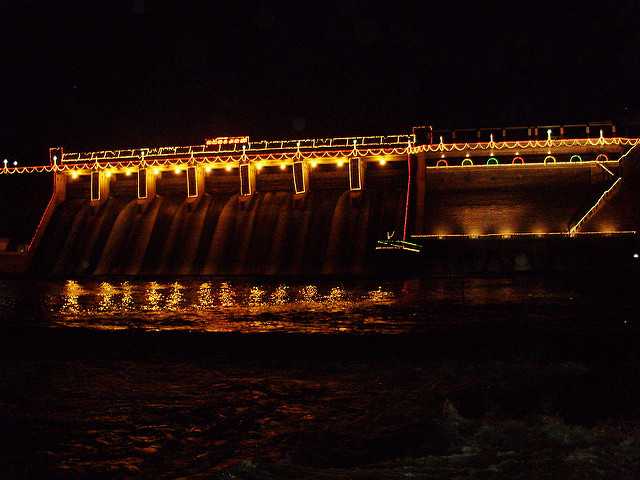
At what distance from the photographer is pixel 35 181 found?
48.1 metres

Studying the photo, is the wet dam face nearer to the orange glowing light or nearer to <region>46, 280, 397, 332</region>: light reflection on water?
the orange glowing light

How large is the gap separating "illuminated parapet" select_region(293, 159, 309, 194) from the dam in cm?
7

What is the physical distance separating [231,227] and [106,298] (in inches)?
626

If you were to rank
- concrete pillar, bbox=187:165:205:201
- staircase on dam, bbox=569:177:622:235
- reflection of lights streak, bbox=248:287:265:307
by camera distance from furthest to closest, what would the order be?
concrete pillar, bbox=187:165:205:201 < staircase on dam, bbox=569:177:622:235 < reflection of lights streak, bbox=248:287:265:307

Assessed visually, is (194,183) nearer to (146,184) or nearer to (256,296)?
(146,184)

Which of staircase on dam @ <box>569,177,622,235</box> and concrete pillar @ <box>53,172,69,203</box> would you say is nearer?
staircase on dam @ <box>569,177,622,235</box>

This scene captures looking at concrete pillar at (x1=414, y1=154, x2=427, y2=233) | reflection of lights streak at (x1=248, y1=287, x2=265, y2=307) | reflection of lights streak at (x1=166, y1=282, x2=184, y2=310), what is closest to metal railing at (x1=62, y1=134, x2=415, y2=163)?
concrete pillar at (x1=414, y1=154, x2=427, y2=233)

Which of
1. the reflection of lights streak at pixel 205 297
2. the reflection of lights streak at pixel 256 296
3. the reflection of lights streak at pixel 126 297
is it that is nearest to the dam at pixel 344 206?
the reflection of lights streak at pixel 126 297

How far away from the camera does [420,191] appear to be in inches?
1517

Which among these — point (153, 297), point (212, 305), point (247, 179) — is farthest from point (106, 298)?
point (247, 179)

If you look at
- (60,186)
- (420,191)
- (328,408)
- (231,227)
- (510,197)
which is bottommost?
(328,408)

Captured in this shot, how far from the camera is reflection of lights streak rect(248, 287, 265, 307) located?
2108 centimetres

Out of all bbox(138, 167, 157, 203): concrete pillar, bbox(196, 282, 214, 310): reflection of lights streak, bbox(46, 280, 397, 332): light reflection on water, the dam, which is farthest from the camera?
bbox(138, 167, 157, 203): concrete pillar

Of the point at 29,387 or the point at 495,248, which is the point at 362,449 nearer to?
the point at 29,387
